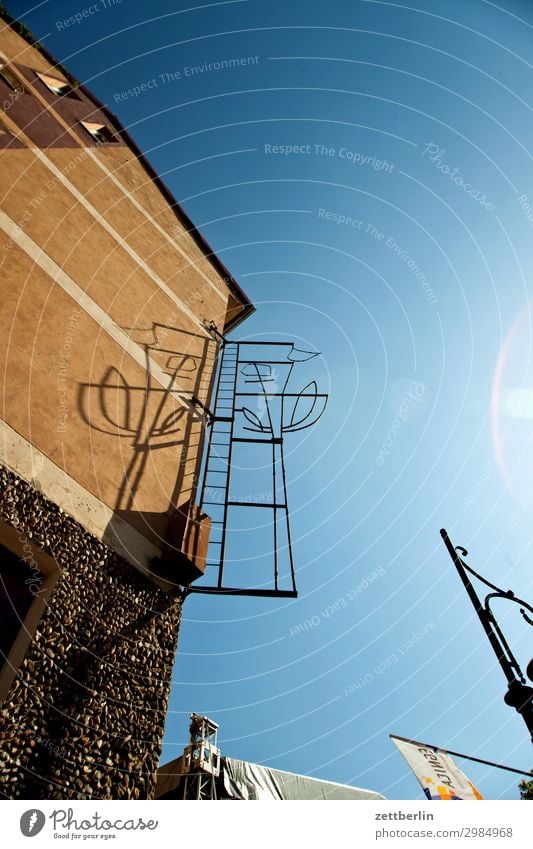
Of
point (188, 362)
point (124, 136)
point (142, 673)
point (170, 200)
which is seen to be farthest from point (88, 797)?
point (124, 136)

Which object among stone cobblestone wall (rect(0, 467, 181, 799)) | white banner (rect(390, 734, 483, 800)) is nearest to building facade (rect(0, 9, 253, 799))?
stone cobblestone wall (rect(0, 467, 181, 799))

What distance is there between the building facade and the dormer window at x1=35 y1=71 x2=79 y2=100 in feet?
0.31

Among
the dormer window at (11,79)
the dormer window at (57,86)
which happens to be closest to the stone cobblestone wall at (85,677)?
the dormer window at (11,79)

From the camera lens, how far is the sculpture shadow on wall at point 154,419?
24.7 ft

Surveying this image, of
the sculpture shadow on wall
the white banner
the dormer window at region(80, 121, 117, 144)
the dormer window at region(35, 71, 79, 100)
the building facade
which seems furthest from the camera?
the dormer window at region(80, 121, 117, 144)

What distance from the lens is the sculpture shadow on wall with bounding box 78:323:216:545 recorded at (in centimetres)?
753

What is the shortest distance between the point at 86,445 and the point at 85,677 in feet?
10.6

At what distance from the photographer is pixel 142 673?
19.8 ft

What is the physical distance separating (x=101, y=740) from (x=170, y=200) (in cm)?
1259

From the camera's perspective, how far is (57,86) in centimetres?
1151

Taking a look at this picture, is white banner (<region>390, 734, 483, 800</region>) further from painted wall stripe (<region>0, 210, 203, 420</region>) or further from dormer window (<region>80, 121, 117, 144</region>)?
dormer window (<region>80, 121, 117, 144</region>)

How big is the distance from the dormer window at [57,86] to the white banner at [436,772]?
14768 millimetres

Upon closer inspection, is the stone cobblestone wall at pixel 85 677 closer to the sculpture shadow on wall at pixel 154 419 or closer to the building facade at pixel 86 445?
the building facade at pixel 86 445
